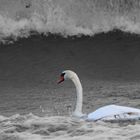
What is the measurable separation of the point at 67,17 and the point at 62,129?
1072 cm

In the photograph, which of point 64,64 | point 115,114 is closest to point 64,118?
point 115,114

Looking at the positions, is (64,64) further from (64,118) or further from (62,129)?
(62,129)

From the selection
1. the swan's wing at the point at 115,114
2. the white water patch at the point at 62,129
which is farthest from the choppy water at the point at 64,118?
the swan's wing at the point at 115,114


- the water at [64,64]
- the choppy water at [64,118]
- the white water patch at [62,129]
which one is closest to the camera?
the white water patch at [62,129]

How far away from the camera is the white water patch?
1108 centimetres

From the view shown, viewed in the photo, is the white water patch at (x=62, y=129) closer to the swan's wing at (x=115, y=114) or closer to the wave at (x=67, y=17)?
the swan's wing at (x=115, y=114)

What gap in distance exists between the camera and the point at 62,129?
11602 mm

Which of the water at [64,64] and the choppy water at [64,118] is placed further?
the water at [64,64]

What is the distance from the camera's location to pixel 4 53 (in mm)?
20016

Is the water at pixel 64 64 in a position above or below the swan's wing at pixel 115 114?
above

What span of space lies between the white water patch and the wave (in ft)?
30.2

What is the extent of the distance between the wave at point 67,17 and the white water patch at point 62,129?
9.19 m

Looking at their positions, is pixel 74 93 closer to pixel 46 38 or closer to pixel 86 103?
pixel 86 103

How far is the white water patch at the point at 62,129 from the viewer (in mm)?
11078
